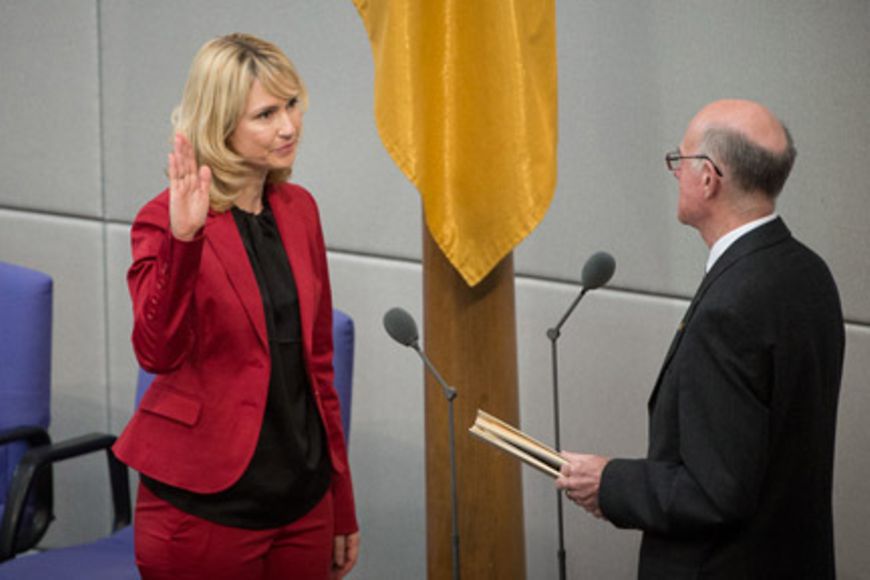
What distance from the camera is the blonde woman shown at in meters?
2.40

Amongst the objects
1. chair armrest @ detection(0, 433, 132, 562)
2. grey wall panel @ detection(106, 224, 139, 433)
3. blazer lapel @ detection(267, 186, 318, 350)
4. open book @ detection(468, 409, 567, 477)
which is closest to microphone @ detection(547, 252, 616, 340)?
open book @ detection(468, 409, 567, 477)

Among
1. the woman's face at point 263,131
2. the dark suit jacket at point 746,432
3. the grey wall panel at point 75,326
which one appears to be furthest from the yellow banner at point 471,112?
the grey wall panel at point 75,326

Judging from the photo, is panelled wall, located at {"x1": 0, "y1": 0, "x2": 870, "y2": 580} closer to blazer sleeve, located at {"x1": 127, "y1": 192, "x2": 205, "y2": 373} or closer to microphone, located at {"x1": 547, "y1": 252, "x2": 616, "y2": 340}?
microphone, located at {"x1": 547, "y1": 252, "x2": 616, "y2": 340}

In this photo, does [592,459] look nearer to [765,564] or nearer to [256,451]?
[765,564]

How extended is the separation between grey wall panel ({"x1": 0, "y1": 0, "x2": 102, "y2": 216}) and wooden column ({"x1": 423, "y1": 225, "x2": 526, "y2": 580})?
1.63 m

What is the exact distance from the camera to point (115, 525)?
3307 mm

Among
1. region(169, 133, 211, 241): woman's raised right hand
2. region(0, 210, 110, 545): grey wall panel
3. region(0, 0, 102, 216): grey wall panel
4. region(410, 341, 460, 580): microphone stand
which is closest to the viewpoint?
region(169, 133, 211, 241): woman's raised right hand

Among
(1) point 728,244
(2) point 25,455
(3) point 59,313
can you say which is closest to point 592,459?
(1) point 728,244

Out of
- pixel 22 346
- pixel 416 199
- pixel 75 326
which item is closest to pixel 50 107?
pixel 75 326

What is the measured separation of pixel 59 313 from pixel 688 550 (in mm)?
2623

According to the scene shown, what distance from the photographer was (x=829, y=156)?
3.15m

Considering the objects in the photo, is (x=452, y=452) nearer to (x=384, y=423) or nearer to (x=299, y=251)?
(x=299, y=251)

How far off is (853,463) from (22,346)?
1.97m

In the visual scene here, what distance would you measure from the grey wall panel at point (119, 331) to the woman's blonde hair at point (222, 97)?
1753 millimetres
